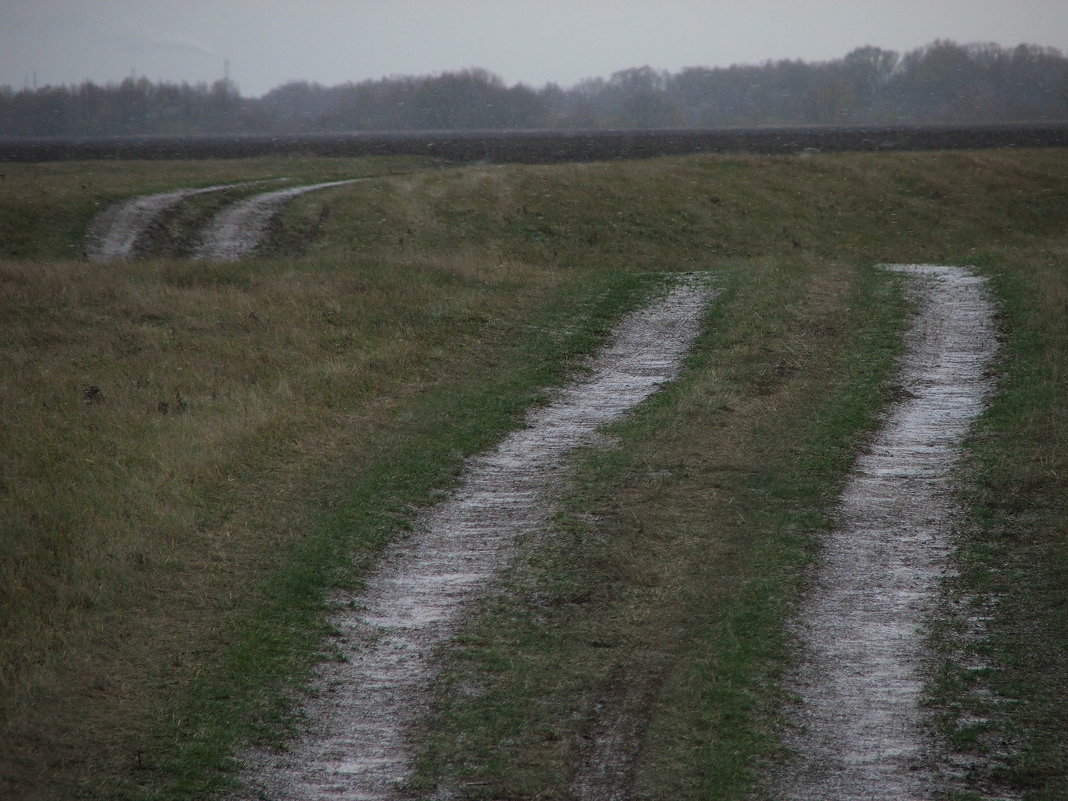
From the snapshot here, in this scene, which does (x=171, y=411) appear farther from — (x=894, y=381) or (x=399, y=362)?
(x=894, y=381)

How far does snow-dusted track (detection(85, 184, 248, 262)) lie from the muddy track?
16552 mm

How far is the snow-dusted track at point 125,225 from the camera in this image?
24997mm

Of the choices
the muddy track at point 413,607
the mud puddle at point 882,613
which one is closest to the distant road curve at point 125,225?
the muddy track at point 413,607

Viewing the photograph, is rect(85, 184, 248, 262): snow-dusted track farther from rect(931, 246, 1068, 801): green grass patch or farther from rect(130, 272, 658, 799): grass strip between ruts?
rect(931, 246, 1068, 801): green grass patch

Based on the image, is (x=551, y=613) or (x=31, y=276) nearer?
(x=551, y=613)

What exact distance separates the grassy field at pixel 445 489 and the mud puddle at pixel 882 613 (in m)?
0.25

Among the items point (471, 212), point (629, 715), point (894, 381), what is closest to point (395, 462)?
point (629, 715)

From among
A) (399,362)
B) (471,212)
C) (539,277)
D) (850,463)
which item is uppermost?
(471,212)

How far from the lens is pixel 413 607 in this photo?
7594 millimetres

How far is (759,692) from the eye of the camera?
6.35 metres

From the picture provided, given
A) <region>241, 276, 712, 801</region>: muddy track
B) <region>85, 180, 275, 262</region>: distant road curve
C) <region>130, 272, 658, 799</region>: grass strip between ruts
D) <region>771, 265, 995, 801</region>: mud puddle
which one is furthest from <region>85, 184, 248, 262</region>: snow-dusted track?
<region>771, 265, 995, 801</region>: mud puddle

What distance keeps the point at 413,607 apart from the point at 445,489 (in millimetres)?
2426

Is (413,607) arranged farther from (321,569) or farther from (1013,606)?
(1013,606)

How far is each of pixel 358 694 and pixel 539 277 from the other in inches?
582
